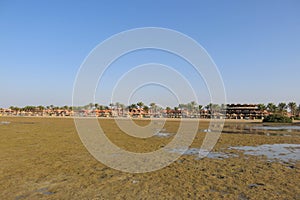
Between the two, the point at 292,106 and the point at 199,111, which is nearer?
the point at 199,111

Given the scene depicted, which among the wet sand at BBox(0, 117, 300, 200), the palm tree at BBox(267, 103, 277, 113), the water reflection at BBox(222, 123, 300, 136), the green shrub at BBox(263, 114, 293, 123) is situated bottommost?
the wet sand at BBox(0, 117, 300, 200)

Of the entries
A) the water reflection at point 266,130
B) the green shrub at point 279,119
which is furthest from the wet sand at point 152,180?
the green shrub at point 279,119

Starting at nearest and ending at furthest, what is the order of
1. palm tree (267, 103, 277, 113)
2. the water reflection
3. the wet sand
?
the wet sand, the water reflection, palm tree (267, 103, 277, 113)

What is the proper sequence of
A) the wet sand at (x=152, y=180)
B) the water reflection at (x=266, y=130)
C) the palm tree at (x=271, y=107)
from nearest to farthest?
the wet sand at (x=152, y=180) < the water reflection at (x=266, y=130) < the palm tree at (x=271, y=107)

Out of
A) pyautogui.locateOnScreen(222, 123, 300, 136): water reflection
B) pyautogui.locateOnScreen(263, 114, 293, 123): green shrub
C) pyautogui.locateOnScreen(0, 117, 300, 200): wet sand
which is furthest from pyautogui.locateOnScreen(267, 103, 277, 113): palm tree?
pyautogui.locateOnScreen(0, 117, 300, 200): wet sand

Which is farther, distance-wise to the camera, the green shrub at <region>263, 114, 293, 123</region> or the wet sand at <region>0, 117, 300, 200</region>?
the green shrub at <region>263, 114, 293, 123</region>

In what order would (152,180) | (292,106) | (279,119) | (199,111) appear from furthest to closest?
(292,106)
(199,111)
(279,119)
(152,180)

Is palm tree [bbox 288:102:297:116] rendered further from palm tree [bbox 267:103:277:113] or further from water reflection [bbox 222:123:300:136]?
water reflection [bbox 222:123:300:136]

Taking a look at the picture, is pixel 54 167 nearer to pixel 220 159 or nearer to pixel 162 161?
pixel 162 161

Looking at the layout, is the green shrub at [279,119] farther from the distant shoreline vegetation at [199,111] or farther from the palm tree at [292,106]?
the palm tree at [292,106]

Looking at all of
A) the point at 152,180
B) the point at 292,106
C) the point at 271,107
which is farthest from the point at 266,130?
the point at 292,106

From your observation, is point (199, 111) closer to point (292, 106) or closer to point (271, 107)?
point (271, 107)

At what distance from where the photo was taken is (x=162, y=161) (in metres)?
10.4

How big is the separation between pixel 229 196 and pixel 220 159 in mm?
5013
